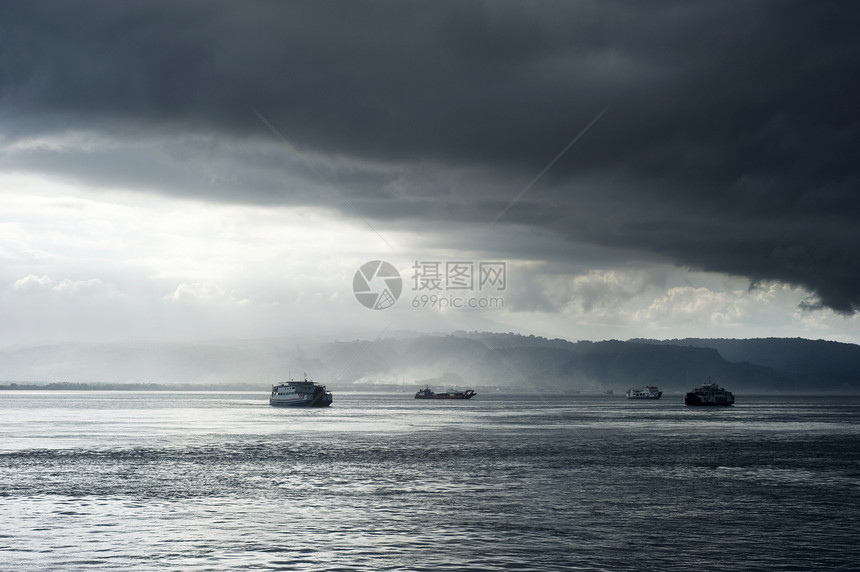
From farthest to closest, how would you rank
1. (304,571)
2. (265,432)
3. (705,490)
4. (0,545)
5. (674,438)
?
(265,432), (674,438), (705,490), (0,545), (304,571)

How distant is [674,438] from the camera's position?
130m

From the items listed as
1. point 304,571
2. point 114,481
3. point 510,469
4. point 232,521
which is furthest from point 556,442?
point 304,571

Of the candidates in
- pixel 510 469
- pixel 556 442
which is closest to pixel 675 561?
pixel 510 469

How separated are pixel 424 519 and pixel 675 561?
54.7ft

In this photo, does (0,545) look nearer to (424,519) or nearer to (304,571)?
(304,571)

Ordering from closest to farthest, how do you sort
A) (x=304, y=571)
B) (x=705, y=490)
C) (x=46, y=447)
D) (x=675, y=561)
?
(x=304, y=571) → (x=675, y=561) → (x=705, y=490) → (x=46, y=447)

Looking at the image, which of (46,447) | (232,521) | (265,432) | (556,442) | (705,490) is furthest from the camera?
(265,432)

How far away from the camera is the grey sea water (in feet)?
130

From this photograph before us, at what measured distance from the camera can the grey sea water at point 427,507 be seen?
39.5 metres

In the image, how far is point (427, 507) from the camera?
180 feet

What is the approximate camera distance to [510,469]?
7956 centimetres

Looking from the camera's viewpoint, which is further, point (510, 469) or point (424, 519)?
point (510, 469)

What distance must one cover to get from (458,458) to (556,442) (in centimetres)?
3073

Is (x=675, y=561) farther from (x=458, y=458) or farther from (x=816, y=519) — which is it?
(x=458, y=458)
